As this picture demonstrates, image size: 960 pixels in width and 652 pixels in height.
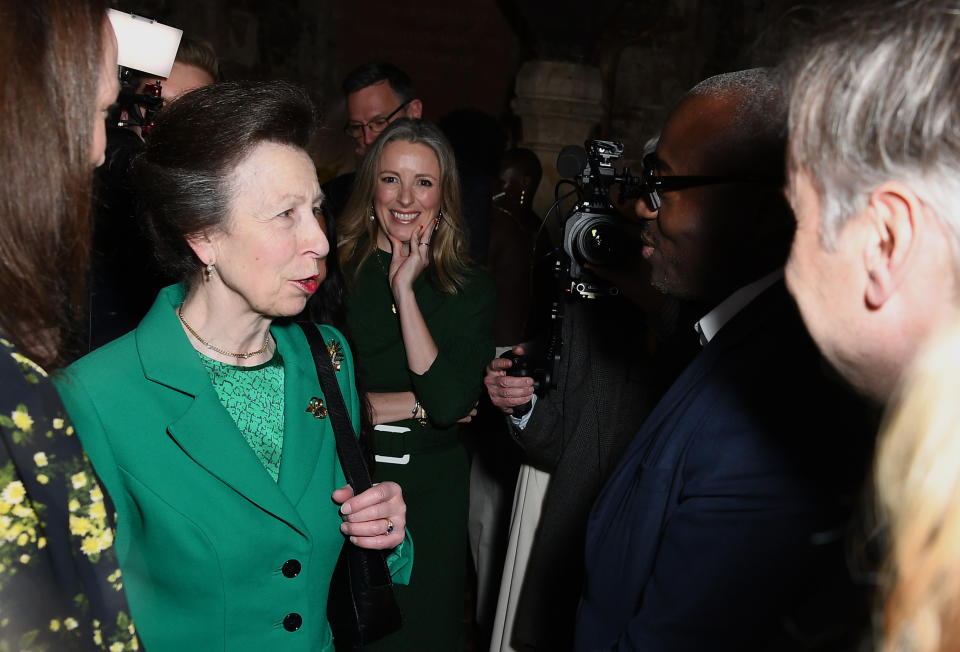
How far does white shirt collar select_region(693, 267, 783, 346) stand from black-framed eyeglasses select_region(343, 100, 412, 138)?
267 centimetres

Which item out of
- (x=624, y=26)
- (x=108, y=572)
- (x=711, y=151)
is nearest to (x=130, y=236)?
(x=108, y=572)

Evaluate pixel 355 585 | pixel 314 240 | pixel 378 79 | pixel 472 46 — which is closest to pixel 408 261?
pixel 314 240

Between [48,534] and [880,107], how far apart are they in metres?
1.06

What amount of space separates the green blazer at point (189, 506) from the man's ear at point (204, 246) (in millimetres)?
140

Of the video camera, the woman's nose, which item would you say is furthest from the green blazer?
the video camera

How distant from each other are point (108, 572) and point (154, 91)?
6.25 feet

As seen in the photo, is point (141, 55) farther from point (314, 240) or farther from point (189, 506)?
point (189, 506)

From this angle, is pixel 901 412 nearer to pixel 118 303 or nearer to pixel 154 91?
pixel 118 303

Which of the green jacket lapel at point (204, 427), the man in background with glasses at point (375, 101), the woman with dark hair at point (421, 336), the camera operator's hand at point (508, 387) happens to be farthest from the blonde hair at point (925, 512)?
the man in background with glasses at point (375, 101)

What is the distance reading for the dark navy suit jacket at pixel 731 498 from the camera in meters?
1.06

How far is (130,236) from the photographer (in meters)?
2.32

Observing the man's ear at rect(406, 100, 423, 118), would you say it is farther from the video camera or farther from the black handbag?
the black handbag

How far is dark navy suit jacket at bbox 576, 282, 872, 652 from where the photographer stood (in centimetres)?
106

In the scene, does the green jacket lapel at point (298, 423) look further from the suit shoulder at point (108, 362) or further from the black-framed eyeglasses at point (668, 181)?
the black-framed eyeglasses at point (668, 181)
